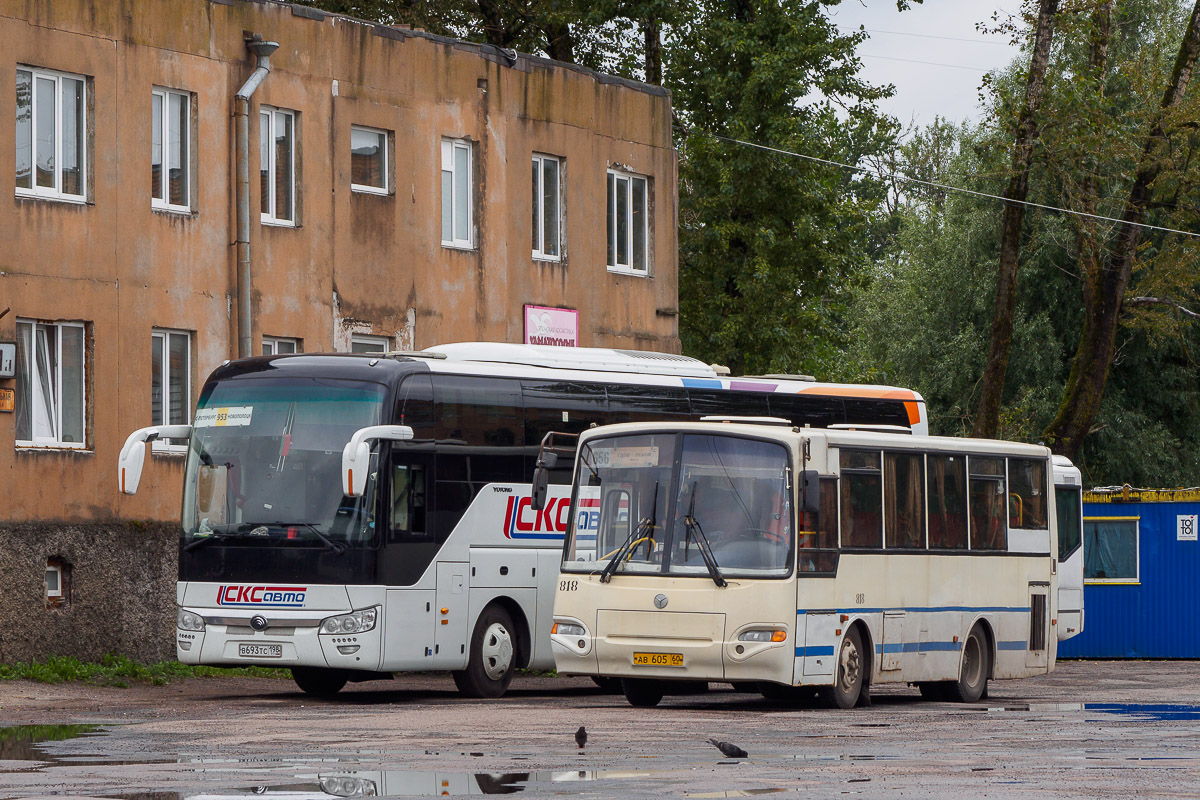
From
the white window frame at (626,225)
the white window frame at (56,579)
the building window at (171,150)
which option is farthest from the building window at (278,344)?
the white window frame at (626,225)

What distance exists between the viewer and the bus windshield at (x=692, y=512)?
63.1ft

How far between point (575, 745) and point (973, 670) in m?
8.64

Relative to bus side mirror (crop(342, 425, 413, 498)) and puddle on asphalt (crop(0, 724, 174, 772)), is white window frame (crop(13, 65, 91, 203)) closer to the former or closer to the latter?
bus side mirror (crop(342, 425, 413, 498))

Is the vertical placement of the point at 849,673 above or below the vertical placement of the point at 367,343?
below

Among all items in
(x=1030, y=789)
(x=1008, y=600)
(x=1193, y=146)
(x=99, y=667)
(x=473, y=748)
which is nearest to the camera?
(x=1030, y=789)

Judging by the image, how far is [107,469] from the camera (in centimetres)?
2580

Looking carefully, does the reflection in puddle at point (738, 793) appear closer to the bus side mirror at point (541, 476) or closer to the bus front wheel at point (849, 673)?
the bus front wheel at point (849, 673)

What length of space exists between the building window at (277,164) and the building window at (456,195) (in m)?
3.13

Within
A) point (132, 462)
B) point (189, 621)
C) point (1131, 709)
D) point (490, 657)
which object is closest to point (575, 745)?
point (1131, 709)

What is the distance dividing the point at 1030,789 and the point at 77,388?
56.0 ft

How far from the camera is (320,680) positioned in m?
22.3

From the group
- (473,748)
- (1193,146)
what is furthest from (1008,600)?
(1193,146)

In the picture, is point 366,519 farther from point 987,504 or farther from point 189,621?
point 987,504

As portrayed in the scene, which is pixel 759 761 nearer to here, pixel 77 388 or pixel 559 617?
pixel 559 617
